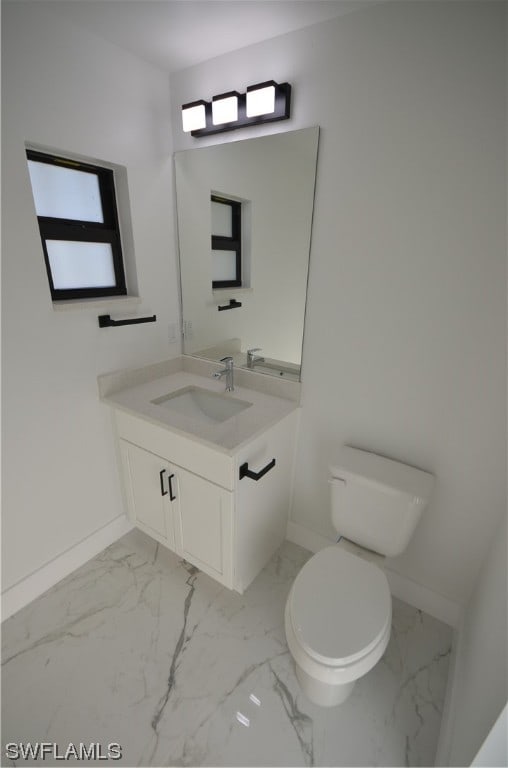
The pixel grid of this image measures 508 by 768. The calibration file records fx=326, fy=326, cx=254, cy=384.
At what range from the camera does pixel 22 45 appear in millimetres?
1136

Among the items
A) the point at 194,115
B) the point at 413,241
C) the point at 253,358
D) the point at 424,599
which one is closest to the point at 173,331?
the point at 253,358

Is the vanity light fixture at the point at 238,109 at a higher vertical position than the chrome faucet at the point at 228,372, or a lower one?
higher

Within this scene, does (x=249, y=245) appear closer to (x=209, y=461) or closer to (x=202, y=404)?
(x=202, y=404)

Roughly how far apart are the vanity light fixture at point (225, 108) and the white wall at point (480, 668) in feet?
6.59

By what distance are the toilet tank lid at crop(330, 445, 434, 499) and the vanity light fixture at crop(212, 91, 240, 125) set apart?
5.19 ft

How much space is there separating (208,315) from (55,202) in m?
0.86

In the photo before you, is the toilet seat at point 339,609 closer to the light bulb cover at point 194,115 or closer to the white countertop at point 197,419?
the white countertop at point 197,419

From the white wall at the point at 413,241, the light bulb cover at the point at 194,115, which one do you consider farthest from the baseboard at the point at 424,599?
the light bulb cover at the point at 194,115

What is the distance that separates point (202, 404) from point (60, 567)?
110cm

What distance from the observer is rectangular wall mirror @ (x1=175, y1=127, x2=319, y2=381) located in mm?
1435

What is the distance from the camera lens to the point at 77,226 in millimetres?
1502

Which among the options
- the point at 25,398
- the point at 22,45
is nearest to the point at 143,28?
the point at 22,45

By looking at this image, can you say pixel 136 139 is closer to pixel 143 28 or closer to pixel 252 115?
pixel 143 28

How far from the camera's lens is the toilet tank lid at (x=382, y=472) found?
51.9 inches
